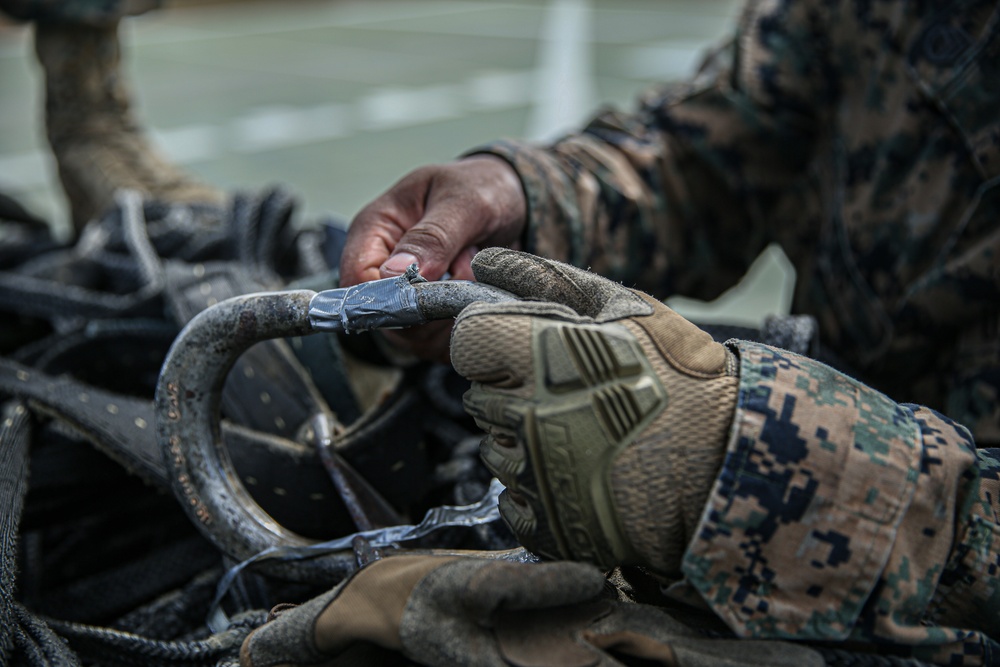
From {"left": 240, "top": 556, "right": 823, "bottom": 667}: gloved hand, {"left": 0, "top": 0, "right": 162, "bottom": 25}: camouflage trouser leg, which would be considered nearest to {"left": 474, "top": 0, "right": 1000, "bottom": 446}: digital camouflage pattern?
{"left": 240, "top": 556, "right": 823, "bottom": 667}: gloved hand

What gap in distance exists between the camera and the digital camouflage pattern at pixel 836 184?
102 centimetres

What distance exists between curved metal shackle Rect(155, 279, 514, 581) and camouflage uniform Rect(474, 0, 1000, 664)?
332 millimetres

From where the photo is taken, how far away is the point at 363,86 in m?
5.23

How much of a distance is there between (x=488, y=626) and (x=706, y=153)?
88cm

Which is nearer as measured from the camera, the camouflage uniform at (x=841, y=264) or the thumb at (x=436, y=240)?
the camouflage uniform at (x=841, y=264)

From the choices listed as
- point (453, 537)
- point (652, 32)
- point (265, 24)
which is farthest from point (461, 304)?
point (265, 24)

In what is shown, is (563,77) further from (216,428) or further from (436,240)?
(216,428)

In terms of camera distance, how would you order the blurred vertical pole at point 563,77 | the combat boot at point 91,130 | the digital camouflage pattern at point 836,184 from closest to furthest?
the digital camouflage pattern at point 836,184
the combat boot at point 91,130
the blurred vertical pole at point 563,77

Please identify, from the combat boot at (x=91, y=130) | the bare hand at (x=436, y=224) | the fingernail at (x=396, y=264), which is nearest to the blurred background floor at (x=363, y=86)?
the combat boot at (x=91, y=130)

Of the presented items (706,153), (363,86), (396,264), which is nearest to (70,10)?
Answer: (706,153)

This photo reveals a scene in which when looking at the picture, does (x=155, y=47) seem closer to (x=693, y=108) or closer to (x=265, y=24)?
(x=265, y=24)

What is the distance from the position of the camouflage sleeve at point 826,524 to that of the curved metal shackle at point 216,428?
0.32 m

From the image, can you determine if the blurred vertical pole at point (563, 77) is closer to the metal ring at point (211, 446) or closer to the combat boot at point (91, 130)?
the combat boot at point (91, 130)

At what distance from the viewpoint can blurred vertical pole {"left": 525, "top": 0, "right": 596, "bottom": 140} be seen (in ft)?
13.4
